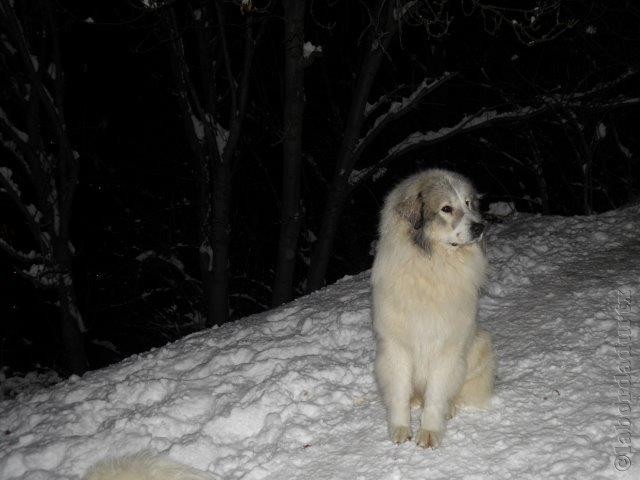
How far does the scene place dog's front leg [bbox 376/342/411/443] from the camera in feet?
12.3

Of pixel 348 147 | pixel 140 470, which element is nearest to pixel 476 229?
pixel 140 470

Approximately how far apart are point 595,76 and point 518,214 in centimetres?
667

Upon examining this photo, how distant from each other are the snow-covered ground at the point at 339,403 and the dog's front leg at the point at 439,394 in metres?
0.12

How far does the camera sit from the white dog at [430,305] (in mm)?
3686

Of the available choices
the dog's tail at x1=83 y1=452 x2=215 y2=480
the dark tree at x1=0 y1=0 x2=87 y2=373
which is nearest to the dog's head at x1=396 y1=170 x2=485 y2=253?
the dog's tail at x1=83 y1=452 x2=215 y2=480

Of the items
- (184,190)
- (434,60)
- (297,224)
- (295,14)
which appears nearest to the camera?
(295,14)

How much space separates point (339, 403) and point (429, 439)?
3.39ft

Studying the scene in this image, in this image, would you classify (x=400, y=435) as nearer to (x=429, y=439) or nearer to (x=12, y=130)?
(x=429, y=439)

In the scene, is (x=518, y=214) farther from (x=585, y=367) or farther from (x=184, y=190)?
(x=184, y=190)

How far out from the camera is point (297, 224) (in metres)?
9.98

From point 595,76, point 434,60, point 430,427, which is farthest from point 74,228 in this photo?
point 595,76

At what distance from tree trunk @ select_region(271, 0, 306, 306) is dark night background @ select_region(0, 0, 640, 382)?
0.04m

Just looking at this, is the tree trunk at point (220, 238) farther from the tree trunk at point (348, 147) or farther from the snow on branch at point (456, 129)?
the snow on branch at point (456, 129)

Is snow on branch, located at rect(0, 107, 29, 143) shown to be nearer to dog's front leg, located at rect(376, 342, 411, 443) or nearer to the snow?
the snow
